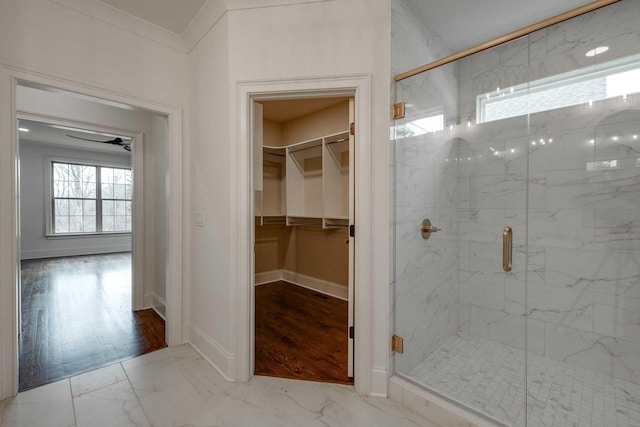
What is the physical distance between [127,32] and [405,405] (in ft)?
11.1

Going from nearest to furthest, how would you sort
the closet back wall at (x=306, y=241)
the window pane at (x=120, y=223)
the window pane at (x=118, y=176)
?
the closet back wall at (x=306, y=241), the window pane at (x=118, y=176), the window pane at (x=120, y=223)

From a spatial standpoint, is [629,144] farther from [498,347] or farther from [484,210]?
[498,347]

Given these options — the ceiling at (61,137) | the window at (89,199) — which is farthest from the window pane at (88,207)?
the ceiling at (61,137)

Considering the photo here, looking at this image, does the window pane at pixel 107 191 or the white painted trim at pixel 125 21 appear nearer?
the white painted trim at pixel 125 21

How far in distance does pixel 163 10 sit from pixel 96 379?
277 centimetres

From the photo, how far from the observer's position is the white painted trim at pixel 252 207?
187 cm

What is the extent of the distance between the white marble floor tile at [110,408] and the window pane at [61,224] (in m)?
7.04

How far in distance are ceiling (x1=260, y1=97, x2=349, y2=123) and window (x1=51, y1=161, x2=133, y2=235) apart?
5.86m

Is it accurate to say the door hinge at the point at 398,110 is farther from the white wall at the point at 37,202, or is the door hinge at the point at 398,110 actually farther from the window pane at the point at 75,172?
the window pane at the point at 75,172

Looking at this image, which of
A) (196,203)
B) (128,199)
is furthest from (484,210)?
(128,199)

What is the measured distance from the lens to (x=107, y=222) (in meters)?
7.70

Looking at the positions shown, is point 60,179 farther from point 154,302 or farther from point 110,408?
point 110,408

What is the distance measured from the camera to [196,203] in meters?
2.48

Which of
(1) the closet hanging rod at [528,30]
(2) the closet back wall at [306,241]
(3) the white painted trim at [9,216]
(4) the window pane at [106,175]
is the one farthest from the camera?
(4) the window pane at [106,175]
